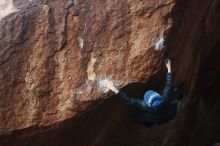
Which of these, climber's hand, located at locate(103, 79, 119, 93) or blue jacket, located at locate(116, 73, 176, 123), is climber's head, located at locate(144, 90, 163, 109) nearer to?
blue jacket, located at locate(116, 73, 176, 123)

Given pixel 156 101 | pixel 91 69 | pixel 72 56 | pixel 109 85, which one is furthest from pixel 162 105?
pixel 72 56

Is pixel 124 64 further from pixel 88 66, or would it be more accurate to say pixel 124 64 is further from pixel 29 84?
pixel 29 84

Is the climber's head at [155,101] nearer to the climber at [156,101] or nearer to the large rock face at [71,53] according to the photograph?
the climber at [156,101]

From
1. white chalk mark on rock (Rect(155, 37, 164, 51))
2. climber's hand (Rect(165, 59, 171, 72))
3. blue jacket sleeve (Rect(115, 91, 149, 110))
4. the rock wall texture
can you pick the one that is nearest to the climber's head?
blue jacket sleeve (Rect(115, 91, 149, 110))

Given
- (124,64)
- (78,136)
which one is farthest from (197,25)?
(78,136)

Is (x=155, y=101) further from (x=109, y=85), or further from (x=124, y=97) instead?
(x=109, y=85)

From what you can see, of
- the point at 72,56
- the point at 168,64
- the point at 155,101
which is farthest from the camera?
the point at 168,64

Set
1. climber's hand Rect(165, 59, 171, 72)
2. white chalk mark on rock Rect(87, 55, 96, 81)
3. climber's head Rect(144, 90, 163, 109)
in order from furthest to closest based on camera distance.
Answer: climber's hand Rect(165, 59, 171, 72) → white chalk mark on rock Rect(87, 55, 96, 81) → climber's head Rect(144, 90, 163, 109)

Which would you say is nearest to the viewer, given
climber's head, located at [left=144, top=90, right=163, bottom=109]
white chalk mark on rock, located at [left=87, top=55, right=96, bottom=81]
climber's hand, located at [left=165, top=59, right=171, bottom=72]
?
climber's head, located at [left=144, top=90, right=163, bottom=109]

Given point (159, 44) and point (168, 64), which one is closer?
point (159, 44)

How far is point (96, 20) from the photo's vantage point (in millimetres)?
6039

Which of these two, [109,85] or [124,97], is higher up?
[109,85]

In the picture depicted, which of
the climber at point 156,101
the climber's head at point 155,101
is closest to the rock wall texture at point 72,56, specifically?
the climber at point 156,101

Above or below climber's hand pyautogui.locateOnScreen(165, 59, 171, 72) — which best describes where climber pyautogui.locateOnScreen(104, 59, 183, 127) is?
below
